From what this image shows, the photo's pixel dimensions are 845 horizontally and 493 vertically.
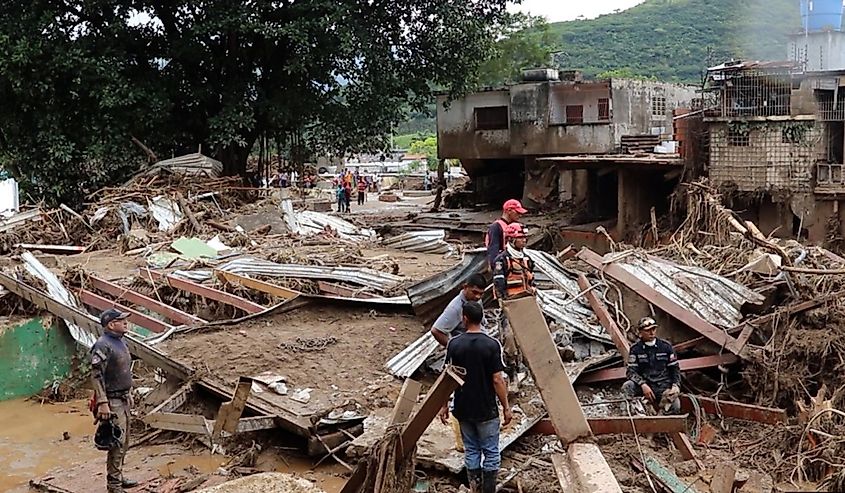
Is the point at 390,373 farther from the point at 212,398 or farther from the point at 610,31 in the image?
the point at 610,31

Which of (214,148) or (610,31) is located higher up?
(610,31)

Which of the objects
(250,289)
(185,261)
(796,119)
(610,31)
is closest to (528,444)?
(250,289)

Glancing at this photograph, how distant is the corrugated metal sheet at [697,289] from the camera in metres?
8.76

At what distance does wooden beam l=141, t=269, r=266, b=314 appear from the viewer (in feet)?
34.1

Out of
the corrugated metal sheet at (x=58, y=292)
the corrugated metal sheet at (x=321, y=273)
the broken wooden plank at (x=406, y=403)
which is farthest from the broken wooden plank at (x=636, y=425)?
the corrugated metal sheet at (x=58, y=292)

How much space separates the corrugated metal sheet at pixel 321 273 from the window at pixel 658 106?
18044 mm

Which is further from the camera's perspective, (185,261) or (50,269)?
(185,261)

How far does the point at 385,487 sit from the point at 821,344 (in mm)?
4784

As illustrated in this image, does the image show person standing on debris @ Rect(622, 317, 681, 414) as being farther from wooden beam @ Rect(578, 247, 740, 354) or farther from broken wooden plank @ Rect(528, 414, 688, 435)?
wooden beam @ Rect(578, 247, 740, 354)

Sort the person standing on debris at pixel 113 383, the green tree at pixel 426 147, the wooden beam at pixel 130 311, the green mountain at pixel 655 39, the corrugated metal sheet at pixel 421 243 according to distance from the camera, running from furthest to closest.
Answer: the green mountain at pixel 655 39 < the green tree at pixel 426 147 < the corrugated metal sheet at pixel 421 243 < the wooden beam at pixel 130 311 < the person standing on debris at pixel 113 383

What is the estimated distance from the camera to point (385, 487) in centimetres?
529

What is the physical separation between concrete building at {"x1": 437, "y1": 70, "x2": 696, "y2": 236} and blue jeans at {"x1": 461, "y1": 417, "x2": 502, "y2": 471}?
54.5 feet

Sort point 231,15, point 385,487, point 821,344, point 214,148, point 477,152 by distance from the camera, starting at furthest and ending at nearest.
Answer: point 477,152 < point 214,148 < point 231,15 < point 821,344 < point 385,487

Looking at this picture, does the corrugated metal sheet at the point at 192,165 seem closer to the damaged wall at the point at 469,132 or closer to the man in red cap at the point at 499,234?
the damaged wall at the point at 469,132
